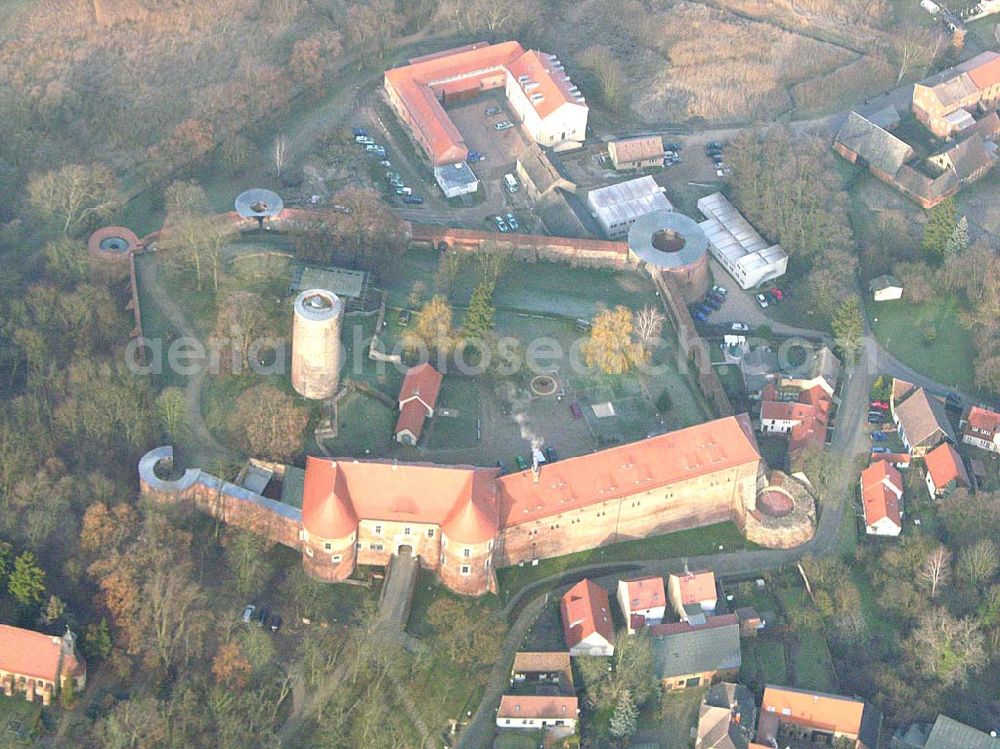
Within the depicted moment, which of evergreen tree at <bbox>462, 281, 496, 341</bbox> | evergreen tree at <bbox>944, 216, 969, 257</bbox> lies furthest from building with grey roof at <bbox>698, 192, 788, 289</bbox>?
evergreen tree at <bbox>462, 281, 496, 341</bbox>

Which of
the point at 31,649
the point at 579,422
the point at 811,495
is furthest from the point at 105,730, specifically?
the point at 811,495

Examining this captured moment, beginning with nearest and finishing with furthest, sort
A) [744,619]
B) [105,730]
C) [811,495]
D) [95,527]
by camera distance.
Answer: [105,730], [95,527], [744,619], [811,495]

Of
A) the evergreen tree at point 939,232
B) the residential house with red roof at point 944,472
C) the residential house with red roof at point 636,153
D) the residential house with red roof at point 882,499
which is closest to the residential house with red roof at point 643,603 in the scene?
the residential house with red roof at point 882,499

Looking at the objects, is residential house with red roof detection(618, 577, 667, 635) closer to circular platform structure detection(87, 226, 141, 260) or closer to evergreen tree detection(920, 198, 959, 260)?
evergreen tree detection(920, 198, 959, 260)

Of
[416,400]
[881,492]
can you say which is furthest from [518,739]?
[881,492]

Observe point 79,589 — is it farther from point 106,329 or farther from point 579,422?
point 579,422

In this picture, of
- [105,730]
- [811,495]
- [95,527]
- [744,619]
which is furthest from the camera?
[811,495]

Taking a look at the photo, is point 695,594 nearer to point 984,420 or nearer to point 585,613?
point 585,613
